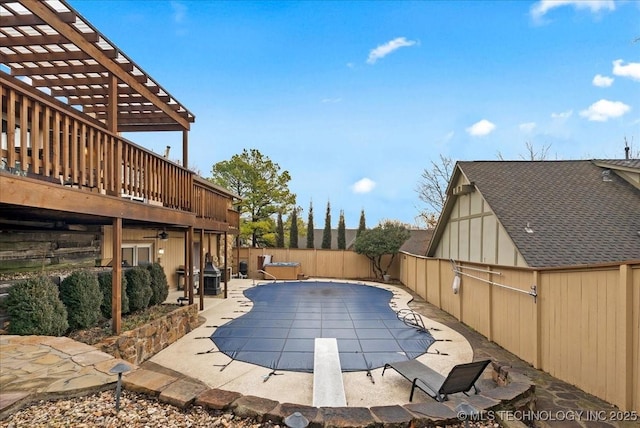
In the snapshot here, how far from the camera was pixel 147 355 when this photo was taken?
6.14 meters

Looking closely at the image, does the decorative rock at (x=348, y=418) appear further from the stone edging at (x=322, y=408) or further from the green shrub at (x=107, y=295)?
the green shrub at (x=107, y=295)

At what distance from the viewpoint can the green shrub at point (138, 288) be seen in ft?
23.1

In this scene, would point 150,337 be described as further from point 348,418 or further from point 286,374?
point 348,418

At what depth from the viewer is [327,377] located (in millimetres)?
5180

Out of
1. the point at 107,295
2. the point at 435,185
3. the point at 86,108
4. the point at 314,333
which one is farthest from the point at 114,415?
the point at 435,185

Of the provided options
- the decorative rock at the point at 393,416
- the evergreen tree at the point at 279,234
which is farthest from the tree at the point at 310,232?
the decorative rock at the point at 393,416

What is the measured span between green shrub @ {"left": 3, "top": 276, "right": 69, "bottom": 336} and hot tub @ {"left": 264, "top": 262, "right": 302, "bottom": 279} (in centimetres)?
1377

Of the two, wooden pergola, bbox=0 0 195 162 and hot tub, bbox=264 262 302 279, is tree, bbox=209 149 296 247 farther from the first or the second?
wooden pergola, bbox=0 0 195 162

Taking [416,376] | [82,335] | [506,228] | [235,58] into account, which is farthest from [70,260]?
[235,58]

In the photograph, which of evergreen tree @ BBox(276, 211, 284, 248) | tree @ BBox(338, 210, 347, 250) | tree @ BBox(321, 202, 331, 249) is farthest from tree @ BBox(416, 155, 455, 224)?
evergreen tree @ BBox(276, 211, 284, 248)

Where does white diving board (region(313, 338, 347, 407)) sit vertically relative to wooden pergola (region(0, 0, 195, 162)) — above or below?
below

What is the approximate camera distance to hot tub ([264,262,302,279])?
18812 millimetres

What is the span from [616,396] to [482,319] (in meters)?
3.99

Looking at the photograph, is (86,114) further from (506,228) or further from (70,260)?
(506,228)
